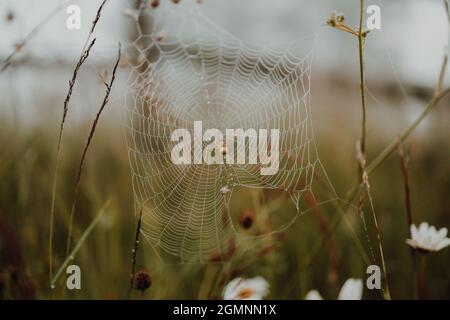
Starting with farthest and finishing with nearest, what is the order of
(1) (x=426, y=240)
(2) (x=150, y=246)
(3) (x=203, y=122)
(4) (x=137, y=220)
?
(4) (x=137, y=220)
(3) (x=203, y=122)
(2) (x=150, y=246)
(1) (x=426, y=240)

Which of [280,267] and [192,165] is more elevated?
[192,165]

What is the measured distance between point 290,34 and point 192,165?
26.0ft

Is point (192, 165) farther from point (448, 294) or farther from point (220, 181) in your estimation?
point (448, 294)

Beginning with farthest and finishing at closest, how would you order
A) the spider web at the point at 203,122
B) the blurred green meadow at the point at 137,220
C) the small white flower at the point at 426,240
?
the spider web at the point at 203,122
the blurred green meadow at the point at 137,220
the small white flower at the point at 426,240

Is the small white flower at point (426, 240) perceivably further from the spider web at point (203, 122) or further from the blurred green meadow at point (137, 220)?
the spider web at point (203, 122)

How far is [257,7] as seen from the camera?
9.41 m

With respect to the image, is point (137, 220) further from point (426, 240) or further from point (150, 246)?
point (426, 240)

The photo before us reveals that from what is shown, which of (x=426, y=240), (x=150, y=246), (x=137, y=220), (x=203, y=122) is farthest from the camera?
(x=137, y=220)

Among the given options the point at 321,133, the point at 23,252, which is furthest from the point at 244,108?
the point at 321,133

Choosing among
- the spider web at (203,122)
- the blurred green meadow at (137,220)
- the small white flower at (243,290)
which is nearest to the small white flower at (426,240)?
the blurred green meadow at (137,220)

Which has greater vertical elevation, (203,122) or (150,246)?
(203,122)

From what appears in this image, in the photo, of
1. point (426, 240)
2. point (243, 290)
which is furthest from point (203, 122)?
point (426, 240)
